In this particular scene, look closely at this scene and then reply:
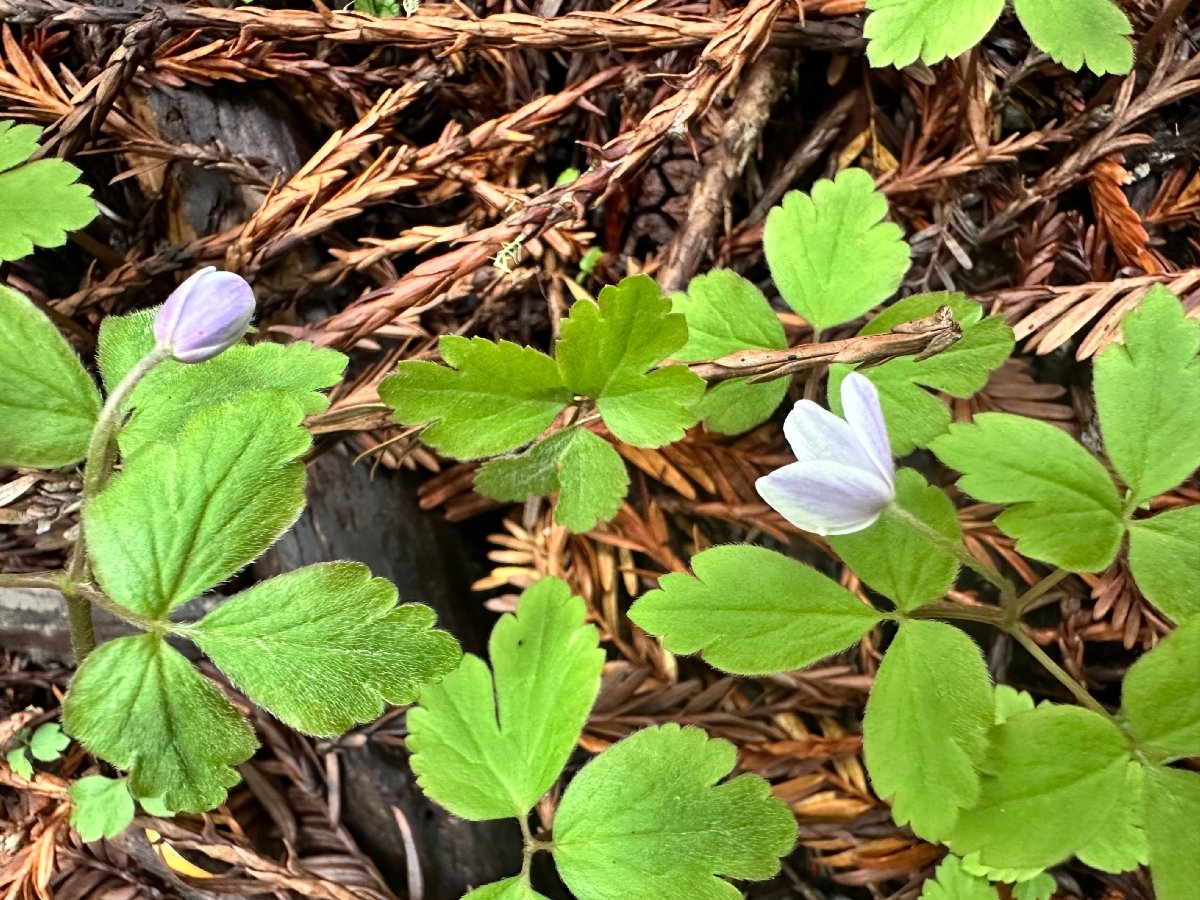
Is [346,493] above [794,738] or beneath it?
above

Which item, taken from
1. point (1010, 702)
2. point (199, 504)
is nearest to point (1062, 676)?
point (1010, 702)

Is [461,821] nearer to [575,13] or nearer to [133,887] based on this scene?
[133,887]

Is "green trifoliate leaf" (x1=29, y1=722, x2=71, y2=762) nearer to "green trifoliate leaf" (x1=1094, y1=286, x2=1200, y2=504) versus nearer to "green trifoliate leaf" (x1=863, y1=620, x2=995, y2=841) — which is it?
"green trifoliate leaf" (x1=863, y1=620, x2=995, y2=841)

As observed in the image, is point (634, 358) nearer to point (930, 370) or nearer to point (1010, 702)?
point (930, 370)

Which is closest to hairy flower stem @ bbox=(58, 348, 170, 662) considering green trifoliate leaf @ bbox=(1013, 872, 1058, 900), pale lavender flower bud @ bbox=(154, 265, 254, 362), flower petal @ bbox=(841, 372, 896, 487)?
pale lavender flower bud @ bbox=(154, 265, 254, 362)

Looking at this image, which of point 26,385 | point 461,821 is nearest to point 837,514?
point 461,821
